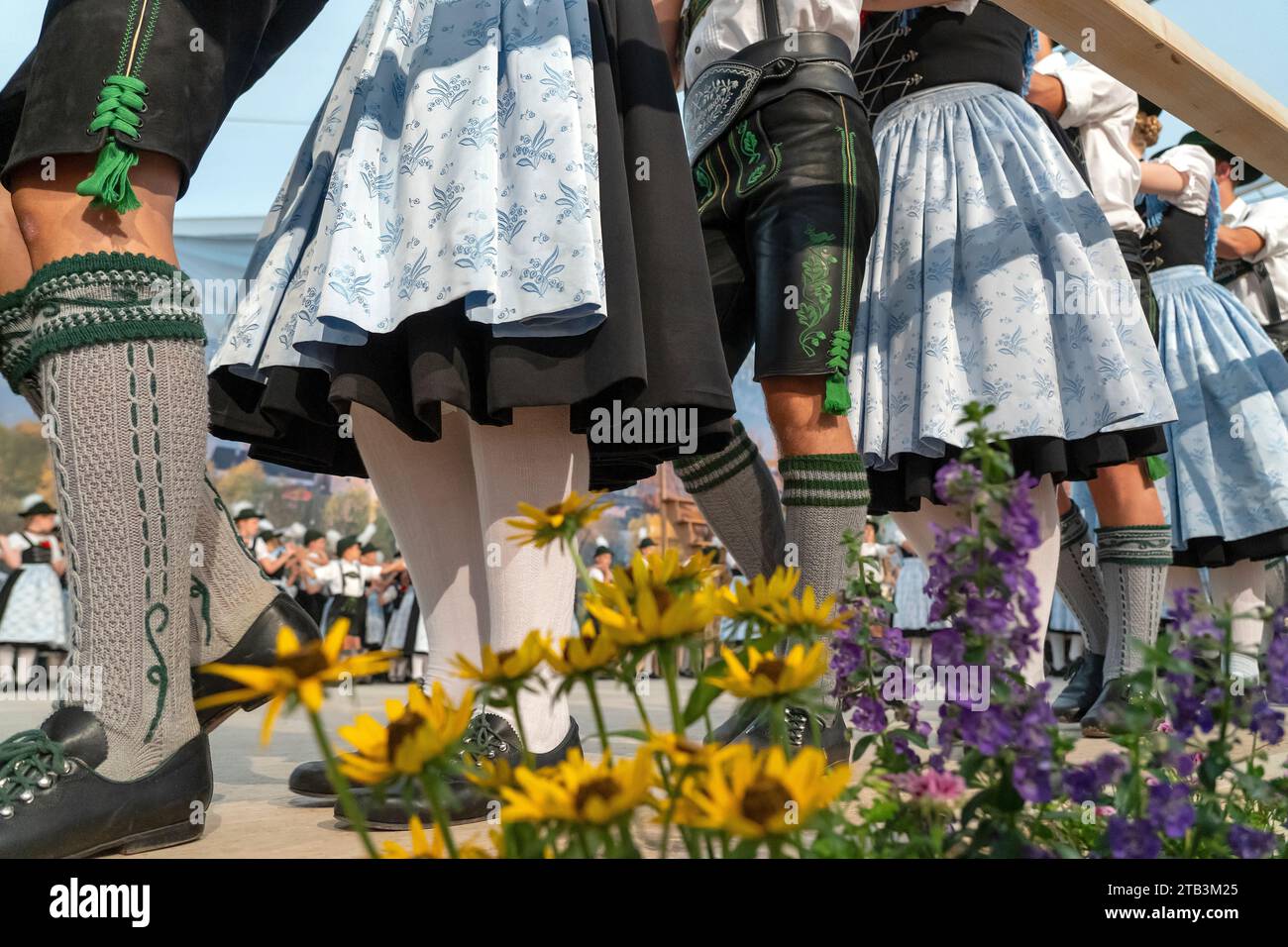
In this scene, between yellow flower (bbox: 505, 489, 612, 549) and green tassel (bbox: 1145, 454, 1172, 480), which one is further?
green tassel (bbox: 1145, 454, 1172, 480)

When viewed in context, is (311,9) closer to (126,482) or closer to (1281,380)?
(126,482)

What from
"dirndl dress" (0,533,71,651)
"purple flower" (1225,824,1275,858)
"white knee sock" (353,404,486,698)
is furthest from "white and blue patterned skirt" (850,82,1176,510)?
"dirndl dress" (0,533,71,651)

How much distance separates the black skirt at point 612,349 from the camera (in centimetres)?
131

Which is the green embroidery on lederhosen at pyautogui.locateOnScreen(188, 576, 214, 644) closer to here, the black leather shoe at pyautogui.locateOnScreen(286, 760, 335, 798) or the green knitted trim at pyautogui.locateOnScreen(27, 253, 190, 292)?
the black leather shoe at pyautogui.locateOnScreen(286, 760, 335, 798)

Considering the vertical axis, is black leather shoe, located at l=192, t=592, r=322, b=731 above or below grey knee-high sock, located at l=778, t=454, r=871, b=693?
below

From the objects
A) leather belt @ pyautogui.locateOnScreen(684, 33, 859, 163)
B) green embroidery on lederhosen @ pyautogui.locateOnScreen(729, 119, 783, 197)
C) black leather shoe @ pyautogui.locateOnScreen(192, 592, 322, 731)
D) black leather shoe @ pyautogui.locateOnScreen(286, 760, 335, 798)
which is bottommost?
black leather shoe @ pyautogui.locateOnScreen(286, 760, 335, 798)

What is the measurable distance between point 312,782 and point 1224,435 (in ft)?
9.35

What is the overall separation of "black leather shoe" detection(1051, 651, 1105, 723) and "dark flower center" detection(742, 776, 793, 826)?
8.99 feet

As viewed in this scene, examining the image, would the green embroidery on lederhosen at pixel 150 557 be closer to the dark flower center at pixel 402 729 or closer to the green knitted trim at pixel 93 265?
the green knitted trim at pixel 93 265

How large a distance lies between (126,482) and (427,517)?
49cm

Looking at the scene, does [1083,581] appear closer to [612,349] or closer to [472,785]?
[612,349]

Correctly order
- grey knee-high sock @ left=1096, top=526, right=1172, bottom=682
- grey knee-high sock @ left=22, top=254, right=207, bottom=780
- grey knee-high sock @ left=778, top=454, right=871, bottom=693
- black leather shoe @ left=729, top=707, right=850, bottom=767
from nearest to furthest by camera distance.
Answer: grey knee-high sock @ left=22, top=254, right=207, bottom=780, black leather shoe @ left=729, top=707, right=850, bottom=767, grey knee-high sock @ left=778, top=454, right=871, bottom=693, grey knee-high sock @ left=1096, top=526, right=1172, bottom=682

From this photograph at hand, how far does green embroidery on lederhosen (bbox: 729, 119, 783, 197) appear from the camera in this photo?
1.84 meters

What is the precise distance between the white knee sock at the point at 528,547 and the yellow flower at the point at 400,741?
871 millimetres
